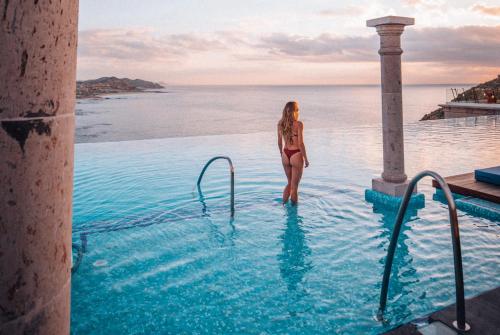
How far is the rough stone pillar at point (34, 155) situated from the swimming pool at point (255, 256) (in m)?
2.28

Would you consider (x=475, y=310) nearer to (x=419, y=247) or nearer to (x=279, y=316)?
(x=279, y=316)

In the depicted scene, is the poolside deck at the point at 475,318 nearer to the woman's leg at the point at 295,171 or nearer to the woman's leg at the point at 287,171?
the woman's leg at the point at 295,171

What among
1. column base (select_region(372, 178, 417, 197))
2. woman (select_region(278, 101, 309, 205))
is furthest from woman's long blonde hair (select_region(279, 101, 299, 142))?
column base (select_region(372, 178, 417, 197))

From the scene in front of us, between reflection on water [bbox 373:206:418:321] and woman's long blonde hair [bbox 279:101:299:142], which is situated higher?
woman's long blonde hair [bbox 279:101:299:142]

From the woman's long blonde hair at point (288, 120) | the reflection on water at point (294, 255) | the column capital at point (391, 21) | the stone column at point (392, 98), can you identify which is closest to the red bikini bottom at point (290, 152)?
the woman's long blonde hair at point (288, 120)

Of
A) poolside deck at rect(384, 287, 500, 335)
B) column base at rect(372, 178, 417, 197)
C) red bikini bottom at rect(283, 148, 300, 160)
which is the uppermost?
red bikini bottom at rect(283, 148, 300, 160)

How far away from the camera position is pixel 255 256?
5184 mm

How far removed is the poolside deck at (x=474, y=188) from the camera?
6722 millimetres

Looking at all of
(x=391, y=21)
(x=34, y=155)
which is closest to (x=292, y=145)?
(x=391, y=21)

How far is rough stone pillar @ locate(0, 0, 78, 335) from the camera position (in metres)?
1.34

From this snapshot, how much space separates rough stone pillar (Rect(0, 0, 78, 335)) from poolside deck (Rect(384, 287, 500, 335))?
99.5 inches

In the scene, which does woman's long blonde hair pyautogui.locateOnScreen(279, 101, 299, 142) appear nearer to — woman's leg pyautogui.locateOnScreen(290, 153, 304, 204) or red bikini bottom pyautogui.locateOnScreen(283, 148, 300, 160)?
red bikini bottom pyautogui.locateOnScreen(283, 148, 300, 160)

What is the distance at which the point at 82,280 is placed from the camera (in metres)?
4.55

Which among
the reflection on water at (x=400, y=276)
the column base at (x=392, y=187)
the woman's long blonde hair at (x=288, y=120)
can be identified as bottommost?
the reflection on water at (x=400, y=276)
